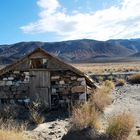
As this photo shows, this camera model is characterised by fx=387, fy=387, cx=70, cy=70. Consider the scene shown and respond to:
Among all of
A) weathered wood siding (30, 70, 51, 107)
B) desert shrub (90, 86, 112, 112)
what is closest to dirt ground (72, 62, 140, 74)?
desert shrub (90, 86, 112, 112)

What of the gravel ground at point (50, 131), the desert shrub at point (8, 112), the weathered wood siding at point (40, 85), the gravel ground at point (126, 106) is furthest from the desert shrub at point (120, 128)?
the weathered wood siding at point (40, 85)

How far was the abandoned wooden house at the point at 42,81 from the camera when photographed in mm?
18453

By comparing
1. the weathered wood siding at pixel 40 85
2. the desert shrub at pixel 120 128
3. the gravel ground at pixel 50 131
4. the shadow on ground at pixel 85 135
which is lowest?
the gravel ground at pixel 50 131

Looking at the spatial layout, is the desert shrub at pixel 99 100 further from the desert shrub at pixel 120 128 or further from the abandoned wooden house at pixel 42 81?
the desert shrub at pixel 120 128

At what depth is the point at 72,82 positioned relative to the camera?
18500 millimetres

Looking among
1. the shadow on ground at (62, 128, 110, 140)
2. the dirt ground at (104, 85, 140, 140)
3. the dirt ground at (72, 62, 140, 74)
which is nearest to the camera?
the shadow on ground at (62, 128, 110, 140)

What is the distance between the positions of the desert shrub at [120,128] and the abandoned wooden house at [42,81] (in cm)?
704

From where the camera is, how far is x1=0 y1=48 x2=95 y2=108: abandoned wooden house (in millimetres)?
18453

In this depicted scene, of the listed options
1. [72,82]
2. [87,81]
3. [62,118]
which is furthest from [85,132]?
[87,81]

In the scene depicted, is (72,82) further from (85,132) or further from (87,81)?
(85,132)

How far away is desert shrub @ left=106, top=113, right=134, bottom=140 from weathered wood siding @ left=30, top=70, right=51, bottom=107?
24.5 ft

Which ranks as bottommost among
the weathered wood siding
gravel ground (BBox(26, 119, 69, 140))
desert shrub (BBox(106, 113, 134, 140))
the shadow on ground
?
gravel ground (BBox(26, 119, 69, 140))

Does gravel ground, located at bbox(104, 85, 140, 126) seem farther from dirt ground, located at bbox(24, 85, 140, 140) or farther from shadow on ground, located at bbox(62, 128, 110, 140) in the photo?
shadow on ground, located at bbox(62, 128, 110, 140)

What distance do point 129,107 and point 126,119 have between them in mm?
7143
